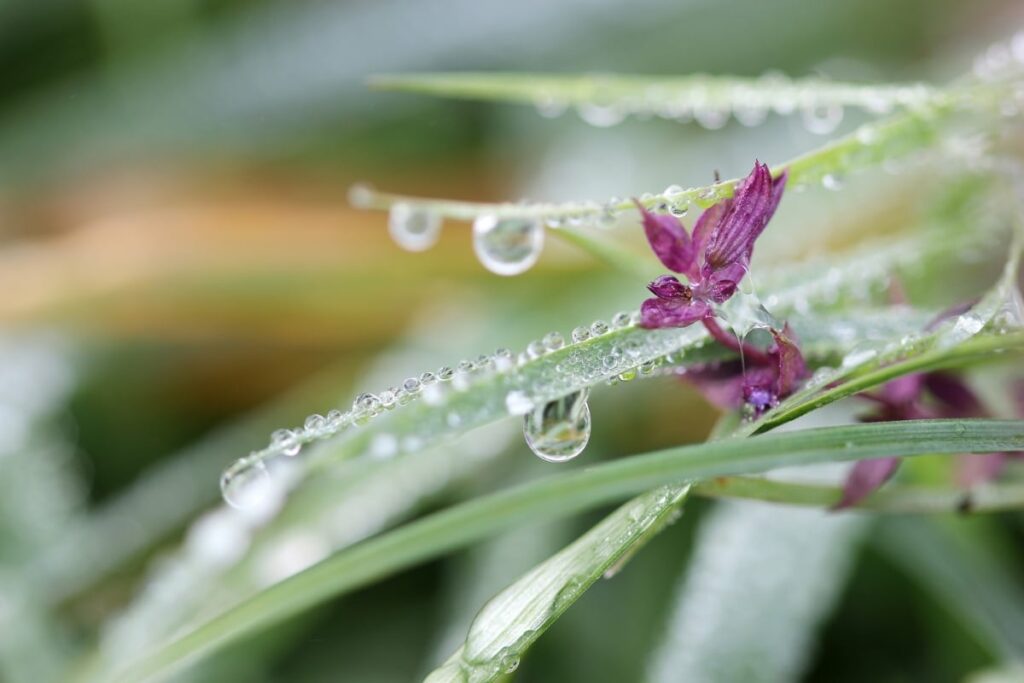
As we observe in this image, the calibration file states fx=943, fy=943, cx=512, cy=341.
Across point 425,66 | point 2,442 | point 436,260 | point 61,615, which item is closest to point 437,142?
point 425,66

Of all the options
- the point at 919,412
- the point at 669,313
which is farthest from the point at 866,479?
the point at 669,313

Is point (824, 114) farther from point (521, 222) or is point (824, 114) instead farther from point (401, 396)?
point (401, 396)

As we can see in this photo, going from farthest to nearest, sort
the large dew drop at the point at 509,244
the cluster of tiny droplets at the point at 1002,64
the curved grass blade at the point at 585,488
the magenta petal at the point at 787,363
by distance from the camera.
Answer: the cluster of tiny droplets at the point at 1002,64, the large dew drop at the point at 509,244, the magenta petal at the point at 787,363, the curved grass blade at the point at 585,488

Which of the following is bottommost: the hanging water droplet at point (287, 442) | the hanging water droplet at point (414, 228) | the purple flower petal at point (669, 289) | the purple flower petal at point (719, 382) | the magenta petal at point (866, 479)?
the magenta petal at point (866, 479)

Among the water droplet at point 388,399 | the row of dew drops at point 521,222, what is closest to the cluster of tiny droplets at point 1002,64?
the row of dew drops at point 521,222

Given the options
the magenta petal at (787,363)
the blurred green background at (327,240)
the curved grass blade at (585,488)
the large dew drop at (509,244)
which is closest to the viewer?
the curved grass blade at (585,488)

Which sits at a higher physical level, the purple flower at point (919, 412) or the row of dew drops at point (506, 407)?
the row of dew drops at point (506, 407)

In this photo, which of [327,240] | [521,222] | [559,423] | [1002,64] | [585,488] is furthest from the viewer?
[327,240]

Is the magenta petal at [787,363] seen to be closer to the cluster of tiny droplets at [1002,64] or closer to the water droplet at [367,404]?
the water droplet at [367,404]
